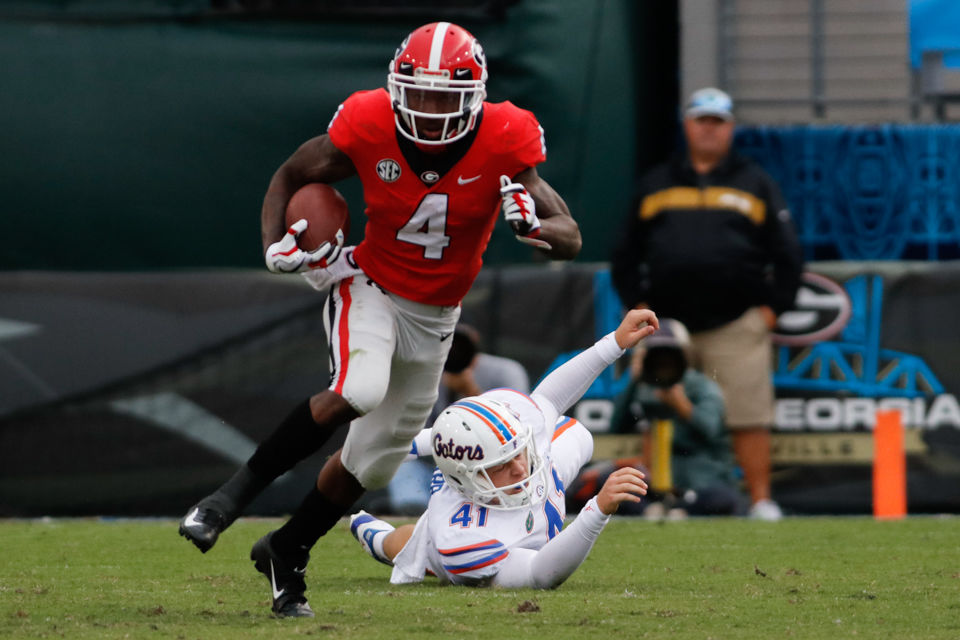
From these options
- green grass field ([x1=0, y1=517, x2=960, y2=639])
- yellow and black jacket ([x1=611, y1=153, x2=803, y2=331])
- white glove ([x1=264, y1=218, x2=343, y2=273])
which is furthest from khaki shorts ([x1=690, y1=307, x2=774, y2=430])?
white glove ([x1=264, y1=218, x2=343, y2=273])

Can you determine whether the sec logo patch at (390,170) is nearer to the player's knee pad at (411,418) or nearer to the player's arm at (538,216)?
the player's arm at (538,216)

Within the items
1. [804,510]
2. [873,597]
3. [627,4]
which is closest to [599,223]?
[627,4]

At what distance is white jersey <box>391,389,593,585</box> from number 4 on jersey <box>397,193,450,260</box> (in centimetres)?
69

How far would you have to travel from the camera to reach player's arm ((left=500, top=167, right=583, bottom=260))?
4297mm

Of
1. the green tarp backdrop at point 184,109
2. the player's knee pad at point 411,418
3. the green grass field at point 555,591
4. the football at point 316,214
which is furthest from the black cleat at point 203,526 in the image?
the green tarp backdrop at point 184,109

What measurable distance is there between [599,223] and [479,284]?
1316 mm

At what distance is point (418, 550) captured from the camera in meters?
5.19

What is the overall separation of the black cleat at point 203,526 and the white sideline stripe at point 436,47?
52.6 inches

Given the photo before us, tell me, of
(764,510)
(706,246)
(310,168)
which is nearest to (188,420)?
(706,246)

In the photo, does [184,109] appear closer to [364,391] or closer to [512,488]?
[512,488]

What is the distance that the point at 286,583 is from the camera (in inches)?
172

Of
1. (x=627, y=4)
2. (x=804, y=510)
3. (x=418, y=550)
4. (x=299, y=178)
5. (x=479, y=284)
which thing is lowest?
(x=804, y=510)

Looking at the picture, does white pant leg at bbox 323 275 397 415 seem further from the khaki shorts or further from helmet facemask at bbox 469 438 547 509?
the khaki shorts

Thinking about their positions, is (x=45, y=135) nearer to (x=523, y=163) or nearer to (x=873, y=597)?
(x=523, y=163)
